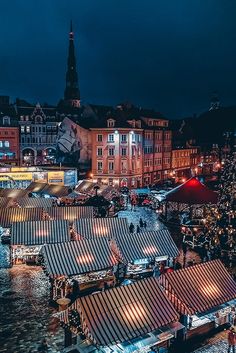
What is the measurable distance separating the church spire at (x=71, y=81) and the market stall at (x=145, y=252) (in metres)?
91.1

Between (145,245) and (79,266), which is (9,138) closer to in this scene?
(145,245)

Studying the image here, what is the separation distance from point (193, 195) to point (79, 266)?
17.0 meters

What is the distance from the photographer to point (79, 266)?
18547mm

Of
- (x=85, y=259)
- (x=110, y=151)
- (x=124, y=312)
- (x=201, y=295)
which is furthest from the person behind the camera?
(x=110, y=151)

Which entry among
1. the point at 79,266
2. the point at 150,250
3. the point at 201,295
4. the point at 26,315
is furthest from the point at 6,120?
the point at 201,295

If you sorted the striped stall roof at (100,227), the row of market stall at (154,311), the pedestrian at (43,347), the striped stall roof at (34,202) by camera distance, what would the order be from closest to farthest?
the row of market stall at (154,311), the pedestrian at (43,347), the striped stall roof at (100,227), the striped stall roof at (34,202)

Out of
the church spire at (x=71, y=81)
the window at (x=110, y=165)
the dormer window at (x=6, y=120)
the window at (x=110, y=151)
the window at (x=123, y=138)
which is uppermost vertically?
the church spire at (x=71, y=81)

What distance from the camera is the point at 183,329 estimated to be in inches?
556

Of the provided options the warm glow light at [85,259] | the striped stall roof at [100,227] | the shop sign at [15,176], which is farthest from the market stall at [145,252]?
the shop sign at [15,176]

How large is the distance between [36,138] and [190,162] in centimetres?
3553

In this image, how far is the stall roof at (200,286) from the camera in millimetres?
14430

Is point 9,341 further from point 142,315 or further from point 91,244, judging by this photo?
point 91,244

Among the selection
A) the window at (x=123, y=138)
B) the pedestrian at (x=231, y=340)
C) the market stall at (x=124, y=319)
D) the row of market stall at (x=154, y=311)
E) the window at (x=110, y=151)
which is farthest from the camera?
the window at (x=110, y=151)

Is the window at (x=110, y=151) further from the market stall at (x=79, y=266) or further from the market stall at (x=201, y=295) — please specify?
the market stall at (x=201, y=295)
